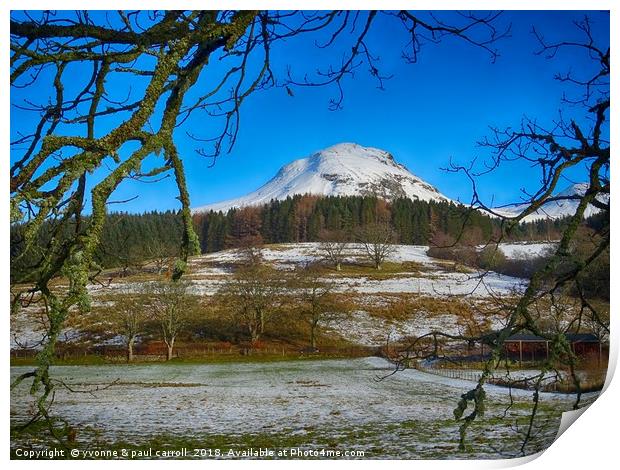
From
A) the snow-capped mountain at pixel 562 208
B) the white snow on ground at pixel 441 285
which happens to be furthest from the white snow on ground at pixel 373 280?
the snow-capped mountain at pixel 562 208

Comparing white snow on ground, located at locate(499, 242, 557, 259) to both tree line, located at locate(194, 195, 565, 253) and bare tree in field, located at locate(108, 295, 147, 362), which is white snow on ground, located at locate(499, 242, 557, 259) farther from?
bare tree in field, located at locate(108, 295, 147, 362)

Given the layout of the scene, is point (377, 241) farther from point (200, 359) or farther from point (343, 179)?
point (200, 359)

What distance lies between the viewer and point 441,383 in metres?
3.48

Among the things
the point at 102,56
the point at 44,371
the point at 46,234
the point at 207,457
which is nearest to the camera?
the point at 44,371

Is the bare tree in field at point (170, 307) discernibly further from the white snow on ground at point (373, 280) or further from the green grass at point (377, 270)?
the green grass at point (377, 270)

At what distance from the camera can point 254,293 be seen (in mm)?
3535

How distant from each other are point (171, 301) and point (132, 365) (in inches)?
17.9

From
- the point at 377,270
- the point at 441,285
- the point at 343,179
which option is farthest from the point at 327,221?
the point at 441,285

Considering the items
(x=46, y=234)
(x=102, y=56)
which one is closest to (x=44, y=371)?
(x=46, y=234)

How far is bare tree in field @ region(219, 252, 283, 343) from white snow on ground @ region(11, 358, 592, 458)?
27cm

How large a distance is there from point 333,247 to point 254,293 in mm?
555

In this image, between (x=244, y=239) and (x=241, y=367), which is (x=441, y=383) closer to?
(x=241, y=367)

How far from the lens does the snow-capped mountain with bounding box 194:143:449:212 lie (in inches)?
131

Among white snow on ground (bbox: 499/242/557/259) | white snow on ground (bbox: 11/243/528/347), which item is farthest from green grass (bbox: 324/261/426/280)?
white snow on ground (bbox: 499/242/557/259)
